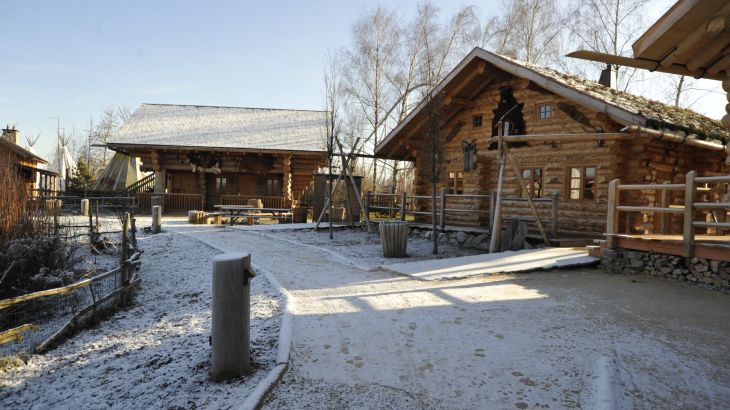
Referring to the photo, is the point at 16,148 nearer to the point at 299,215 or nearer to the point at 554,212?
the point at 299,215

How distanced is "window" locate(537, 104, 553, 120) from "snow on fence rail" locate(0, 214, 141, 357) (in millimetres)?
11390

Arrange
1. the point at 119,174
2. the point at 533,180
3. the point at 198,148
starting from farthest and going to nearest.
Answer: the point at 119,174 → the point at 198,148 → the point at 533,180

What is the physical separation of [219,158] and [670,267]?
2095 centimetres

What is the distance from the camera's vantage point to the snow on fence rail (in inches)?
194

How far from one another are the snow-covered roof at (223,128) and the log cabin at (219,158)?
0.05 m

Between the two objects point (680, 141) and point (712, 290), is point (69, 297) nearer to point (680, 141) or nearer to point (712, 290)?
point (712, 290)

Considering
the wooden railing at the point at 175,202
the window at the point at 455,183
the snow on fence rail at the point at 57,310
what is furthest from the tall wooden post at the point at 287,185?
the snow on fence rail at the point at 57,310

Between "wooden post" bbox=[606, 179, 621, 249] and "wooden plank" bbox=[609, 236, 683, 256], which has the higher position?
"wooden post" bbox=[606, 179, 621, 249]

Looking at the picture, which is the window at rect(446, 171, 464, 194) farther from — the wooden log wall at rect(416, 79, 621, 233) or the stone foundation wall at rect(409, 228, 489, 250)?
the stone foundation wall at rect(409, 228, 489, 250)

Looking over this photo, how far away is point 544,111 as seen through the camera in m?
13.1

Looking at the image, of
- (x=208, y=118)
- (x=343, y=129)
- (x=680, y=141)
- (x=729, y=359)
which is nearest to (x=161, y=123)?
(x=208, y=118)

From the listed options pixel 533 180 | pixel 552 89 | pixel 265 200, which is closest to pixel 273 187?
pixel 265 200

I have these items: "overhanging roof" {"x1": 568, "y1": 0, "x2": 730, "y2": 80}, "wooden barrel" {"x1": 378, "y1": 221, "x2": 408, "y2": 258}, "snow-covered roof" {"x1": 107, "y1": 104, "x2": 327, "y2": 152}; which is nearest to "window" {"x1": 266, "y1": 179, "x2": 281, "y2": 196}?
"snow-covered roof" {"x1": 107, "y1": 104, "x2": 327, "y2": 152}

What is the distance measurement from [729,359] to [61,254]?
10.2 m
